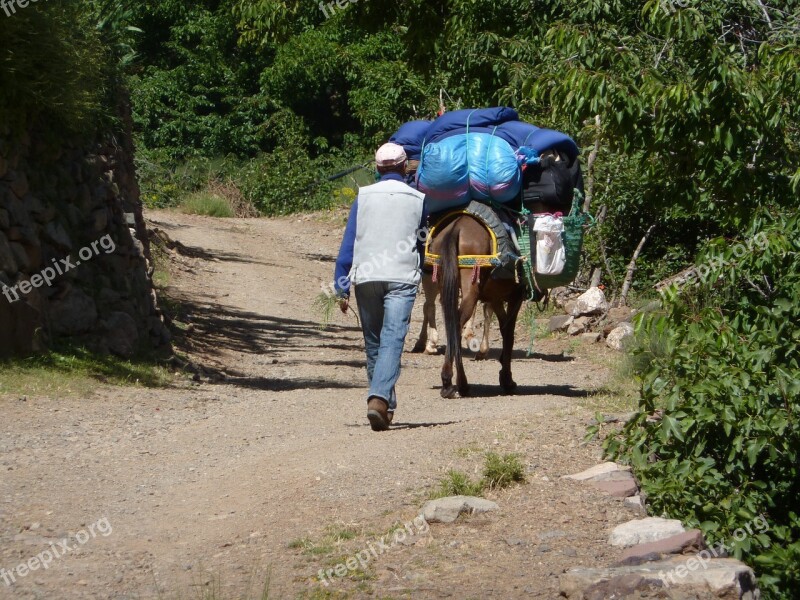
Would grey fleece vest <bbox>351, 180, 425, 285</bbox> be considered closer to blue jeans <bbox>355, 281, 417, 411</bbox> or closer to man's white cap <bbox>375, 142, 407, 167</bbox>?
blue jeans <bbox>355, 281, 417, 411</bbox>

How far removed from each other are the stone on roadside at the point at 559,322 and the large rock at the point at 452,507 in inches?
351

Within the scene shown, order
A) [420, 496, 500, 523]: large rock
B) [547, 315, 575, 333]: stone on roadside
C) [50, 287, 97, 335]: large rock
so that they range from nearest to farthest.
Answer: [420, 496, 500, 523]: large rock < [50, 287, 97, 335]: large rock < [547, 315, 575, 333]: stone on roadside

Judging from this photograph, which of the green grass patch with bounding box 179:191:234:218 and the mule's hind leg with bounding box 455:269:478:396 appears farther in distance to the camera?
the green grass patch with bounding box 179:191:234:218

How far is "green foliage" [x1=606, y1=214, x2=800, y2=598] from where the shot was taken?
6598 mm

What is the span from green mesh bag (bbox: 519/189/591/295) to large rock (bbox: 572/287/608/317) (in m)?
4.37

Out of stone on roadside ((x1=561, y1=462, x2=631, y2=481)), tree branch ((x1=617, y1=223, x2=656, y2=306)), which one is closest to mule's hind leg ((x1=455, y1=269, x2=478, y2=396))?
stone on roadside ((x1=561, y1=462, x2=631, y2=481))

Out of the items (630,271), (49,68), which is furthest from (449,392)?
(630,271)

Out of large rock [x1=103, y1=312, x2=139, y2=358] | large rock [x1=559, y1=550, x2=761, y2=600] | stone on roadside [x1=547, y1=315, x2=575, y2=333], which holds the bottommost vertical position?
stone on roadside [x1=547, y1=315, x2=575, y2=333]

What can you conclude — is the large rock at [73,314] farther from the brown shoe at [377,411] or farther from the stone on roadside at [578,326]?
the stone on roadside at [578,326]

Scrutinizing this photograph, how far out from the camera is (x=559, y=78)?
8.23 metres

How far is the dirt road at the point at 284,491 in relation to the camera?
5320 millimetres

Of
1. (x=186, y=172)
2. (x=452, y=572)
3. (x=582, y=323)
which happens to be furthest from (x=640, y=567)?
(x=186, y=172)

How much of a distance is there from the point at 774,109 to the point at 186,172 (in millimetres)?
22600

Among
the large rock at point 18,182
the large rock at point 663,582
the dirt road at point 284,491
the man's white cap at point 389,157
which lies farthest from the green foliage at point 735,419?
the large rock at point 18,182
